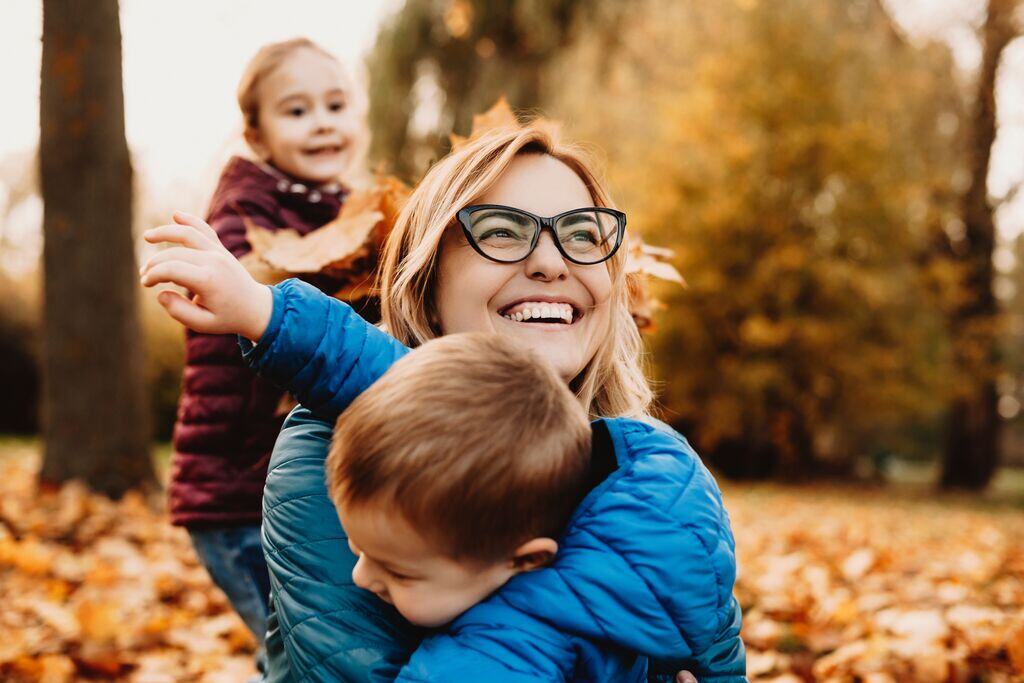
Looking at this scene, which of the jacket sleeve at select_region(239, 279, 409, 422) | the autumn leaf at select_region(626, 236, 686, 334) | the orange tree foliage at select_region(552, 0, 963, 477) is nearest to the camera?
the jacket sleeve at select_region(239, 279, 409, 422)

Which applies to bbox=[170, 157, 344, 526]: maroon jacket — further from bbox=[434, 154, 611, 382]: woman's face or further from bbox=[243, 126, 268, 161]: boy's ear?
bbox=[434, 154, 611, 382]: woman's face

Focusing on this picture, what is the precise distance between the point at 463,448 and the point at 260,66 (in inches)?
68.0

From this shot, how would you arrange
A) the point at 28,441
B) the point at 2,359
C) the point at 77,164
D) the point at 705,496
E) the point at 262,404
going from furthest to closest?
the point at 2,359 → the point at 28,441 → the point at 77,164 → the point at 262,404 → the point at 705,496

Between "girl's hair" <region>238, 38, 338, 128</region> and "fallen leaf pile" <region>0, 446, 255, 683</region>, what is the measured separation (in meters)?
1.67

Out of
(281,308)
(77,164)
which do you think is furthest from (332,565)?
(77,164)

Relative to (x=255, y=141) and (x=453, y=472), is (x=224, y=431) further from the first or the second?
(x=453, y=472)

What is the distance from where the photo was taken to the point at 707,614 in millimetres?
1099

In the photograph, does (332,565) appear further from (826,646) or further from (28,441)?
(28,441)

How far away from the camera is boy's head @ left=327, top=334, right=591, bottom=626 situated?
1.01 meters

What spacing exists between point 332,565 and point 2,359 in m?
14.4

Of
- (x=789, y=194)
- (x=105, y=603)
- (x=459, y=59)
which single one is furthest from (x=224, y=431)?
(x=789, y=194)

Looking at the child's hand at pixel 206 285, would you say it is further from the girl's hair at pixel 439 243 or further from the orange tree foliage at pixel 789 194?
the orange tree foliage at pixel 789 194

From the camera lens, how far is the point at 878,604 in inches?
125

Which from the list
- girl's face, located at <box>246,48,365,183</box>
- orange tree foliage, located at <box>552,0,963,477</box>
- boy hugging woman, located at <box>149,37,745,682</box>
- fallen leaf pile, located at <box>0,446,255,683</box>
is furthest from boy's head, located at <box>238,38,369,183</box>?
orange tree foliage, located at <box>552,0,963,477</box>
